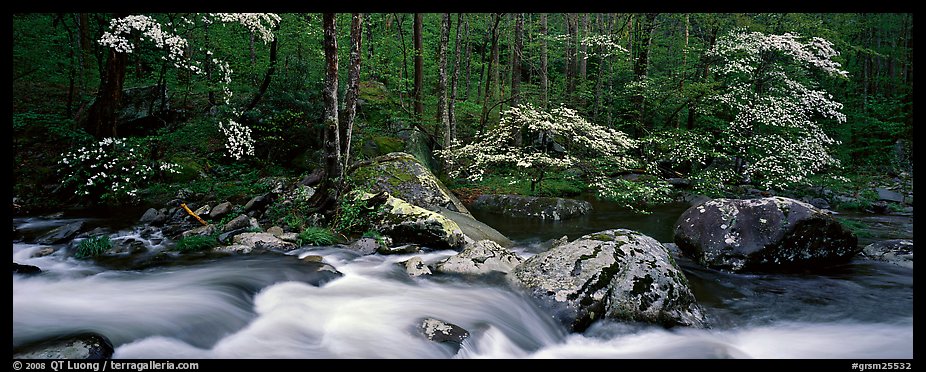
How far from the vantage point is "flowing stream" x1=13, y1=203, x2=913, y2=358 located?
3811 millimetres

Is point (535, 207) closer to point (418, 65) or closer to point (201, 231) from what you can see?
point (201, 231)

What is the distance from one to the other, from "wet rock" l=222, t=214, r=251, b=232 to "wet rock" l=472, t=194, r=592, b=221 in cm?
544

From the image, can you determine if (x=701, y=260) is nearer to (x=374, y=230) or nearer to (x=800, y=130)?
(x=374, y=230)

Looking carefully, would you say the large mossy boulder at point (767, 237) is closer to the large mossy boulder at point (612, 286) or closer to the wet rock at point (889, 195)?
the large mossy boulder at point (612, 286)

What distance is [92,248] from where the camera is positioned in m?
6.21

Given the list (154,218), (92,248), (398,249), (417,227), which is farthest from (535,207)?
(92,248)

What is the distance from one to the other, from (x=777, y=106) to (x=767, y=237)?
6.15 metres

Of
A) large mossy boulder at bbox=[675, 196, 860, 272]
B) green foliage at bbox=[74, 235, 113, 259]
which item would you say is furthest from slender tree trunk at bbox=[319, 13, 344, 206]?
large mossy boulder at bbox=[675, 196, 860, 272]

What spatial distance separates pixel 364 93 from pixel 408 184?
28.3ft

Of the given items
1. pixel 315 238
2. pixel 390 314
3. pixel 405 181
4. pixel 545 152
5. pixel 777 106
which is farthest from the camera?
pixel 545 152

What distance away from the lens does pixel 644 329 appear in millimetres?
4340

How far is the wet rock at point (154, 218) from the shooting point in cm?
833

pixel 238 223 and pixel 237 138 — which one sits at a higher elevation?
pixel 237 138

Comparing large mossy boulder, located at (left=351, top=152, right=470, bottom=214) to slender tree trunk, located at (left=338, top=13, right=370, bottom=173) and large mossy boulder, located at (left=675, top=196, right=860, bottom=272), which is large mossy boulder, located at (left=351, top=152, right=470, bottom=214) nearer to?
slender tree trunk, located at (left=338, top=13, right=370, bottom=173)
